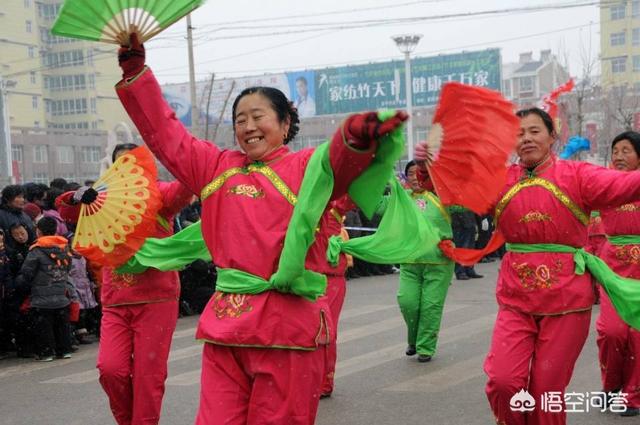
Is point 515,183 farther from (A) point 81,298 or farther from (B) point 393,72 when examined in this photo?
(B) point 393,72

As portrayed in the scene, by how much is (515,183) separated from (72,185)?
802cm

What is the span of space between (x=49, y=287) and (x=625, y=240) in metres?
5.75

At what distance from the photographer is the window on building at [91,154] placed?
175 feet

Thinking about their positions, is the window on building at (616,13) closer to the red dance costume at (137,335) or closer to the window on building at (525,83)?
the window on building at (525,83)

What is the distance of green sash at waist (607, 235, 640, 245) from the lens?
689 centimetres

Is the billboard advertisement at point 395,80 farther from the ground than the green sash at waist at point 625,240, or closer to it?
farther from the ground

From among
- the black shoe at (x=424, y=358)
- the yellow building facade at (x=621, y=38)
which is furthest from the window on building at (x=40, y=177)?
the black shoe at (x=424, y=358)

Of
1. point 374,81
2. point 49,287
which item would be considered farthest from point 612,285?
point 374,81

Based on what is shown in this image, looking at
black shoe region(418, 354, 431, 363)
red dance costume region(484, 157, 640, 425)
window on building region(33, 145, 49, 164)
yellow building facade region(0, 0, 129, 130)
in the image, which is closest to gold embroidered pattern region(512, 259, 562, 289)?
red dance costume region(484, 157, 640, 425)

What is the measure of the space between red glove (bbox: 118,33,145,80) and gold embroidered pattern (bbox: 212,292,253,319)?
1001mm

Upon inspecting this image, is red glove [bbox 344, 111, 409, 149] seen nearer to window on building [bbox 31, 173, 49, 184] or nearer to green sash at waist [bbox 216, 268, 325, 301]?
green sash at waist [bbox 216, 268, 325, 301]

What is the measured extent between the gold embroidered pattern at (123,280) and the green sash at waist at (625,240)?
3671mm

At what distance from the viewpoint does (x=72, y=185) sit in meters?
12.0

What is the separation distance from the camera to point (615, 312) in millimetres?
6398
